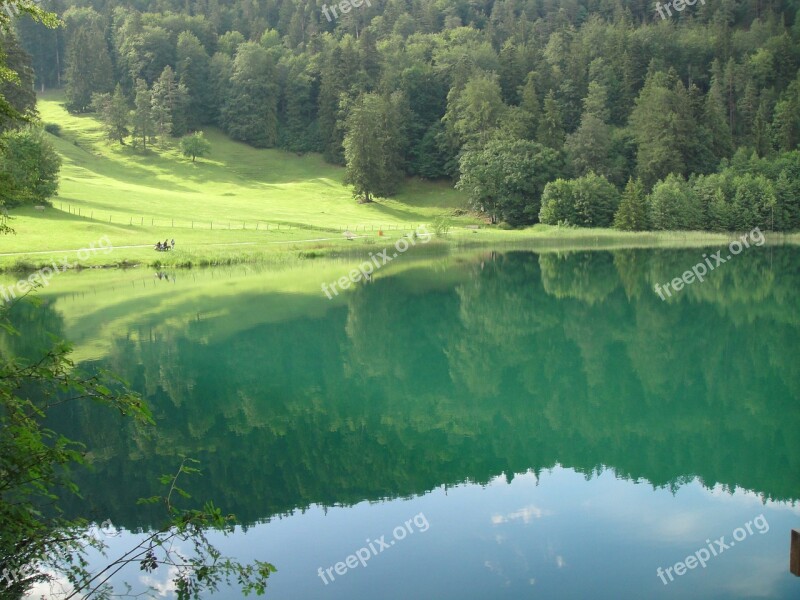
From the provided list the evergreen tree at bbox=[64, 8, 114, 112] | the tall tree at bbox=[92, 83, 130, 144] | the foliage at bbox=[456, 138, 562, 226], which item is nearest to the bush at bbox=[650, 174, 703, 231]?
the foliage at bbox=[456, 138, 562, 226]

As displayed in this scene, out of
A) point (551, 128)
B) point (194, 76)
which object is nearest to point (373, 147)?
point (551, 128)

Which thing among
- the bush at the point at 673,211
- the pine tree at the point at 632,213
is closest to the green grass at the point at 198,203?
the pine tree at the point at 632,213

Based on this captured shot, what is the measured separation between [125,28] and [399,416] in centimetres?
14245

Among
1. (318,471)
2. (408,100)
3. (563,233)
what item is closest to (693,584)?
(318,471)

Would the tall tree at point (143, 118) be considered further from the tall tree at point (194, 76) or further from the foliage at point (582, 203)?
the foliage at point (582, 203)

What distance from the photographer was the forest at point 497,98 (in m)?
86.8

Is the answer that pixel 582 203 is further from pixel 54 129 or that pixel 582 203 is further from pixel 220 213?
pixel 54 129

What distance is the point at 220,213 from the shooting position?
8212cm

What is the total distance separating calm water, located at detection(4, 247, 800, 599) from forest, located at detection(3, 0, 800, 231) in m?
51.5

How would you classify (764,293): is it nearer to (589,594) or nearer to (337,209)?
(589,594)

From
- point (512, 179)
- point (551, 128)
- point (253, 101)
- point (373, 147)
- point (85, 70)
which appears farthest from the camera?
point (85, 70)

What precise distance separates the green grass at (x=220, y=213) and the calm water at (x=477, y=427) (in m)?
20.6

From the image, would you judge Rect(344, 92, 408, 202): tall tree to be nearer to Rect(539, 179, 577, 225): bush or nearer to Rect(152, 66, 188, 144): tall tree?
Rect(539, 179, 577, 225): bush

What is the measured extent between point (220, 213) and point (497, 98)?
45.3 metres
